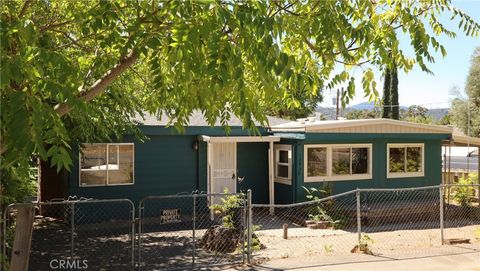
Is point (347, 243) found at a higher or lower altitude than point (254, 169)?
lower

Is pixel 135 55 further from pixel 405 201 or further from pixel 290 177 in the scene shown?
pixel 405 201

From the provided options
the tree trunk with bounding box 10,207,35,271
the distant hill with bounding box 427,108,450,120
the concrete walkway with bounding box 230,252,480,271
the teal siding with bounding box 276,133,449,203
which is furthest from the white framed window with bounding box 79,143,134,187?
the distant hill with bounding box 427,108,450,120

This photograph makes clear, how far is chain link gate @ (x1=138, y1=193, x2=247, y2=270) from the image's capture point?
28.5ft

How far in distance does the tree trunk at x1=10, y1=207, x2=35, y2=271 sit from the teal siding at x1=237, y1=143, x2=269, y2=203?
11398mm

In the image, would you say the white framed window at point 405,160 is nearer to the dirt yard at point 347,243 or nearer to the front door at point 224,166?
the dirt yard at point 347,243

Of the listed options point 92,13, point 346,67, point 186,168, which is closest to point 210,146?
point 186,168

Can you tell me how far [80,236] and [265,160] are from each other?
22.1 feet

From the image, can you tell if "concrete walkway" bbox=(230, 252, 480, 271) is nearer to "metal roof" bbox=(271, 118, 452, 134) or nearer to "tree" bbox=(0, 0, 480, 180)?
"tree" bbox=(0, 0, 480, 180)

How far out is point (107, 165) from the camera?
13.9 metres

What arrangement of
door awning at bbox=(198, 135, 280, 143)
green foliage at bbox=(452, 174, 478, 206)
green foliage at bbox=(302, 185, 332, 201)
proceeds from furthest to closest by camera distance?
green foliage at bbox=(452, 174, 478, 206), green foliage at bbox=(302, 185, 332, 201), door awning at bbox=(198, 135, 280, 143)

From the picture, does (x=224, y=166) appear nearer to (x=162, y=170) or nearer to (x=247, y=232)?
(x=162, y=170)

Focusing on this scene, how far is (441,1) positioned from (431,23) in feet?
1.19

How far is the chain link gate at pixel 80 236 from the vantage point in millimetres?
7854

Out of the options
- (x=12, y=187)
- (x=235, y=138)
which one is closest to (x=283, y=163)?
(x=235, y=138)
